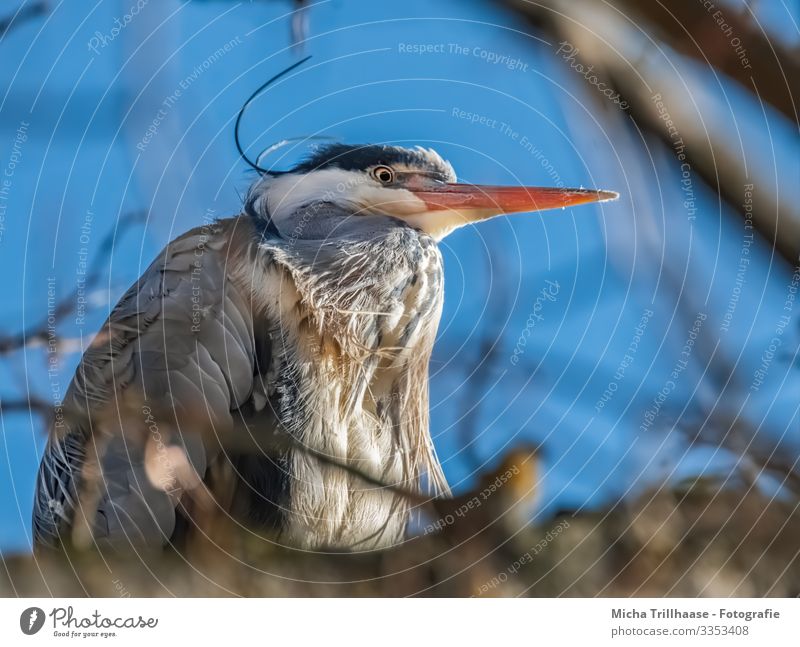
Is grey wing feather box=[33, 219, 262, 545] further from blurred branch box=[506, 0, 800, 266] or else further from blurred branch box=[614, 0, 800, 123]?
blurred branch box=[614, 0, 800, 123]

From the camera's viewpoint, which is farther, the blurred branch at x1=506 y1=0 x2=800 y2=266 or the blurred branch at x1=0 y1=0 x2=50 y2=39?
the blurred branch at x1=0 y1=0 x2=50 y2=39

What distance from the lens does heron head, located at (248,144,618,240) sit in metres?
1.66

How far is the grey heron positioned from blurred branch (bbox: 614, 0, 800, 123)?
1.04ft

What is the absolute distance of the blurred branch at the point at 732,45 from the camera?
1.15 m

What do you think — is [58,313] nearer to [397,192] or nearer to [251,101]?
[251,101]

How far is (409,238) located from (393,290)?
0.31 feet

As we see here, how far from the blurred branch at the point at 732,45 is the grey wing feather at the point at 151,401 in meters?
0.81

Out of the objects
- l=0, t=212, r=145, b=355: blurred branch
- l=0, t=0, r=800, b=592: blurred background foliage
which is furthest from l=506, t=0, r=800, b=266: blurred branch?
l=0, t=212, r=145, b=355: blurred branch

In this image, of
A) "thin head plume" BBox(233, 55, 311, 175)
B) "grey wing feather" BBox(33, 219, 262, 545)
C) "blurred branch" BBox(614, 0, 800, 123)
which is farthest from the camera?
"thin head plume" BBox(233, 55, 311, 175)

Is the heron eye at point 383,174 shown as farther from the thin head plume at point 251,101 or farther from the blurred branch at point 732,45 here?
the blurred branch at point 732,45

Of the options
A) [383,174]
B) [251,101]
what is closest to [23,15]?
[251,101]

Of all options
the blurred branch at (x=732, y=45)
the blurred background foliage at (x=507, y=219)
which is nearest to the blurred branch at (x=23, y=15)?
the blurred background foliage at (x=507, y=219)

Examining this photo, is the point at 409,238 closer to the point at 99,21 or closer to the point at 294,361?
the point at 294,361

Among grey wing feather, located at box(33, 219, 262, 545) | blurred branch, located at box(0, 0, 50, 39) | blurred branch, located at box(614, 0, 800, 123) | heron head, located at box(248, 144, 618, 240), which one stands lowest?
grey wing feather, located at box(33, 219, 262, 545)
